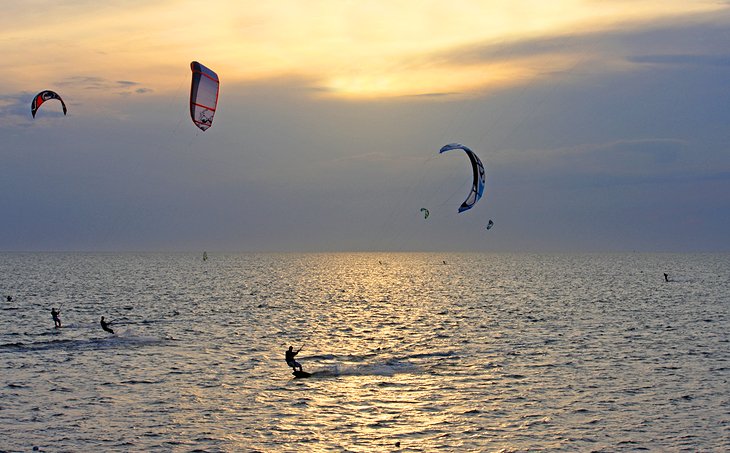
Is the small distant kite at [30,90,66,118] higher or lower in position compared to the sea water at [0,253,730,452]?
higher

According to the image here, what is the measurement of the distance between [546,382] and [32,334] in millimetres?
34165

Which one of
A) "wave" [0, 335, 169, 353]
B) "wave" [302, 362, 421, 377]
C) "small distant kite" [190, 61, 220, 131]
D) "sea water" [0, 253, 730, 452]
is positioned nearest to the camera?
"sea water" [0, 253, 730, 452]

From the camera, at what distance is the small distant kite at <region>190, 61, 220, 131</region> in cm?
3931

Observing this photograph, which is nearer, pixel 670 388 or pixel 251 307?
pixel 670 388

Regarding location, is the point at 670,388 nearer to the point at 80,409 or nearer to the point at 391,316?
the point at 80,409

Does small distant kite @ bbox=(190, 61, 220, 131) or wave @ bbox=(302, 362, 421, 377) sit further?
small distant kite @ bbox=(190, 61, 220, 131)

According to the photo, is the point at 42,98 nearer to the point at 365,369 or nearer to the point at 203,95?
the point at 203,95

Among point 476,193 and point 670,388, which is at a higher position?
point 476,193

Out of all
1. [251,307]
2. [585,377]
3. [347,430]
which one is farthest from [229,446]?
[251,307]

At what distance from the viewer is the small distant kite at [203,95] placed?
39.3 metres

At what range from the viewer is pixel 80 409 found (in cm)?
2950

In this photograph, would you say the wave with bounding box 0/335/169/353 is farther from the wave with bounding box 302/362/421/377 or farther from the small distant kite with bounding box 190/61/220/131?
the small distant kite with bounding box 190/61/220/131

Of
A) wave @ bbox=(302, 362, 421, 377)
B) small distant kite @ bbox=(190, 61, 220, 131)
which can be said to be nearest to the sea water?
wave @ bbox=(302, 362, 421, 377)

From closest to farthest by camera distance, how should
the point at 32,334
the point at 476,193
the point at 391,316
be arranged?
1. the point at 476,193
2. the point at 32,334
3. the point at 391,316
